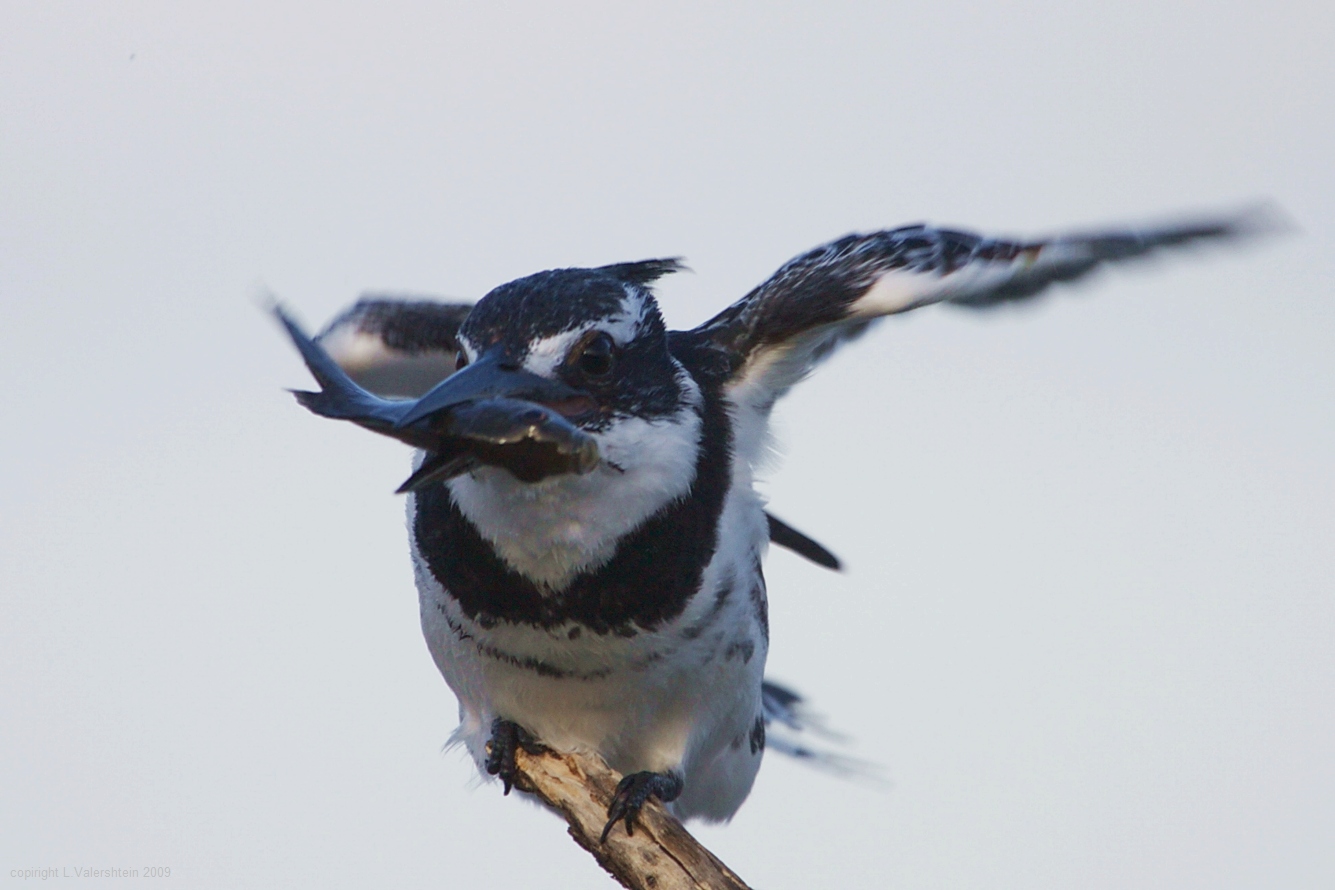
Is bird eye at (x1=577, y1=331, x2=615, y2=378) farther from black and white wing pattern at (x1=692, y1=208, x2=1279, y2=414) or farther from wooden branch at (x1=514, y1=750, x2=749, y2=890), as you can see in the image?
wooden branch at (x1=514, y1=750, x2=749, y2=890)

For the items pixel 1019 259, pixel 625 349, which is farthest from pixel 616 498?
pixel 1019 259

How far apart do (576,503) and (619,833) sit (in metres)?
1.11

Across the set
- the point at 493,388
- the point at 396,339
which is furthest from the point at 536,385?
the point at 396,339

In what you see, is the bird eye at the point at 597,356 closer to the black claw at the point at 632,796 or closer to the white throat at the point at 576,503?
the white throat at the point at 576,503

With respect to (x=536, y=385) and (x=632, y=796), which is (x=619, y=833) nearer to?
(x=632, y=796)

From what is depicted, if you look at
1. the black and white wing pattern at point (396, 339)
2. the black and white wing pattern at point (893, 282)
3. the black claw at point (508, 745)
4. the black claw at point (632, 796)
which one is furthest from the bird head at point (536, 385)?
the black and white wing pattern at point (396, 339)

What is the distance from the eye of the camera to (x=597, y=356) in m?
4.59

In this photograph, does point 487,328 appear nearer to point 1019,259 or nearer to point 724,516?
point 724,516

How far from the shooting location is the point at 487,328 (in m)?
4.55

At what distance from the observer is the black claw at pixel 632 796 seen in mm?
4828

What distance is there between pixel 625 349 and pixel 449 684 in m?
1.66

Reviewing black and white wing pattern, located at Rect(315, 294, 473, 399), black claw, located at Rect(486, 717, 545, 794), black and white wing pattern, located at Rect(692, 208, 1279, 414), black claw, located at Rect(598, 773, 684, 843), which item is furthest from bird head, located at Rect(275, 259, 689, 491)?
black and white wing pattern, located at Rect(315, 294, 473, 399)

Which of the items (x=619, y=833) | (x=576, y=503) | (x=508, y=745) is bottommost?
(x=619, y=833)

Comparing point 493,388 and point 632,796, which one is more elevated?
point 493,388
